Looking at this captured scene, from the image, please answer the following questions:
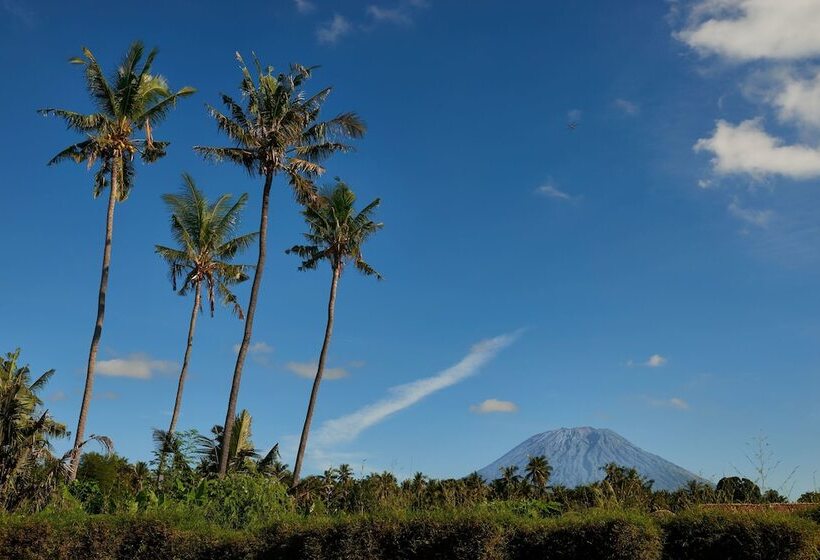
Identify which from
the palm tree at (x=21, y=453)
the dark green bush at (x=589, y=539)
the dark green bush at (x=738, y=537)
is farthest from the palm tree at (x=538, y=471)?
the dark green bush at (x=738, y=537)

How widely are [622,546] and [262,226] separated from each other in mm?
20932

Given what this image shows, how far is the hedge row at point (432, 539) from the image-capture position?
8.81 metres

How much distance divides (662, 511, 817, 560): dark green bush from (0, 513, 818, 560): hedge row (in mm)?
12

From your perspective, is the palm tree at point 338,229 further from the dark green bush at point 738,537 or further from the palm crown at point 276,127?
the dark green bush at point 738,537

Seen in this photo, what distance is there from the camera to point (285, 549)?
36.0 ft

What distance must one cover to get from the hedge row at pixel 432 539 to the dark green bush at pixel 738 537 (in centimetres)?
1

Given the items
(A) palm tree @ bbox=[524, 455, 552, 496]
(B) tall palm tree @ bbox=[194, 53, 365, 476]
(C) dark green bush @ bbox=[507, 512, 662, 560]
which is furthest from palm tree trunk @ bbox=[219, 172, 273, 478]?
(A) palm tree @ bbox=[524, 455, 552, 496]

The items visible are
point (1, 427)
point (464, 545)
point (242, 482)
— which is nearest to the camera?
point (464, 545)

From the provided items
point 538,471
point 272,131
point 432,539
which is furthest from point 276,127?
point 538,471

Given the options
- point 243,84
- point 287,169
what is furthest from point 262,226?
point 243,84

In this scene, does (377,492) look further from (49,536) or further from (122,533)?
(49,536)

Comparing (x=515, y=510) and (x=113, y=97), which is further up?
(x=113, y=97)

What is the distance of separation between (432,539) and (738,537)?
3.86 m

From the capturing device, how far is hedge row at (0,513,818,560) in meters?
8.81
